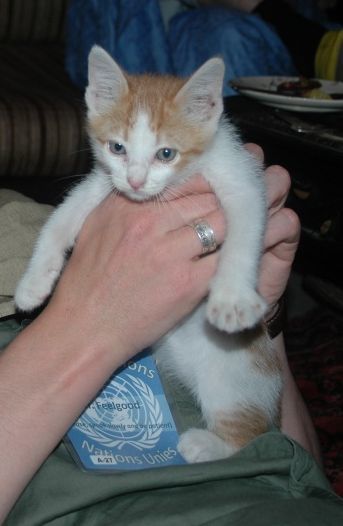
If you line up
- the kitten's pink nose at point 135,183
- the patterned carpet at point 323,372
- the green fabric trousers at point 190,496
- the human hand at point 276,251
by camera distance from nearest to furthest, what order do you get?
the green fabric trousers at point 190,496 < the kitten's pink nose at point 135,183 < the human hand at point 276,251 < the patterned carpet at point 323,372

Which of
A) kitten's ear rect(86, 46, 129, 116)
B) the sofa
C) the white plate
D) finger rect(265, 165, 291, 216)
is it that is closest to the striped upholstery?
the sofa

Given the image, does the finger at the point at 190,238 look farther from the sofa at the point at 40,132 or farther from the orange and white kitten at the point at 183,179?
the sofa at the point at 40,132

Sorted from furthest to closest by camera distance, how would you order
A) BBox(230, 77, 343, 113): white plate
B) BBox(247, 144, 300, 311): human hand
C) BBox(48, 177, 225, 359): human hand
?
1. BBox(230, 77, 343, 113): white plate
2. BBox(247, 144, 300, 311): human hand
3. BBox(48, 177, 225, 359): human hand

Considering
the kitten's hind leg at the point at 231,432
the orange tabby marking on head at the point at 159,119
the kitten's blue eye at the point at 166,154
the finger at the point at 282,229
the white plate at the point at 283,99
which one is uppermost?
the orange tabby marking on head at the point at 159,119

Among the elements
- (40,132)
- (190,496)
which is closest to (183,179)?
(190,496)

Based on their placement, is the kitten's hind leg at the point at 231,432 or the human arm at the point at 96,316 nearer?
the human arm at the point at 96,316

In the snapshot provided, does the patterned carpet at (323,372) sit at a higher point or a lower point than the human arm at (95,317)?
lower

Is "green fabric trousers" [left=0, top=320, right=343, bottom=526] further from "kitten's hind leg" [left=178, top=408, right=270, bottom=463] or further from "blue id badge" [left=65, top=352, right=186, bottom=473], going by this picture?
"kitten's hind leg" [left=178, top=408, right=270, bottom=463]

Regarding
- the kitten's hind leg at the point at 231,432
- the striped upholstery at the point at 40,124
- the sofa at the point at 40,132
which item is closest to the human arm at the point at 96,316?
the kitten's hind leg at the point at 231,432
